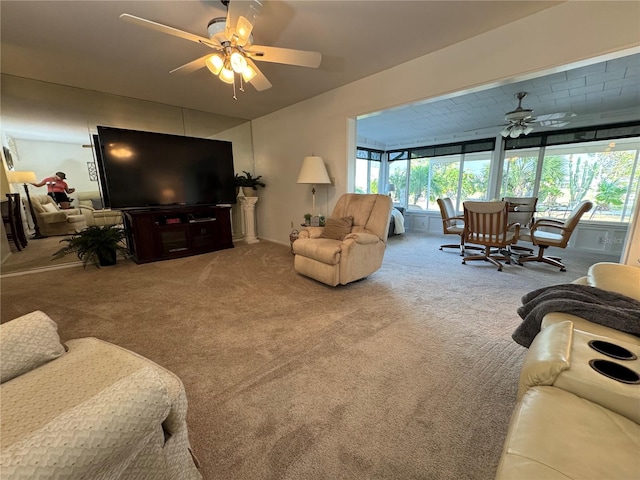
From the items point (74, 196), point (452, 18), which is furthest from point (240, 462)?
point (74, 196)

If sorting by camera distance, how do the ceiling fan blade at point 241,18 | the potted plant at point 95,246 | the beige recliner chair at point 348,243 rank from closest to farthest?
the ceiling fan blade at point 241,18, the beige recliner chair at point 348,243, the potted plant at point 95,246

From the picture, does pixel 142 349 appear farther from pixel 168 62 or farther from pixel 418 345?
pixel 168 62

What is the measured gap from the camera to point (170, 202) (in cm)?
402

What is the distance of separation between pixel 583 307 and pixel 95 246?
4.88 m

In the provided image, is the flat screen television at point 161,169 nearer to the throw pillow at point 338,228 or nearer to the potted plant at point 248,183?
the potted plant at point 248,183

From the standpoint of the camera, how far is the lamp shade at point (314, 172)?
3.63m

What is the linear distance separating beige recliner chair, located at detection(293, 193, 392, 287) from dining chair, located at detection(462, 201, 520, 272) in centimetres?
144

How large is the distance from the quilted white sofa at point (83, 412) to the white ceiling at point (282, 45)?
2425mm

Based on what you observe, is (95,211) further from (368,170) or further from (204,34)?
(368,170)

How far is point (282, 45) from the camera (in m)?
2.54

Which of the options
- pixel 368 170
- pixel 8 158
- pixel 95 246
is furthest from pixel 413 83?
pixel 8 158

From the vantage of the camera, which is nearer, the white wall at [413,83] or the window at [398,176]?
the white wall at [413,83]

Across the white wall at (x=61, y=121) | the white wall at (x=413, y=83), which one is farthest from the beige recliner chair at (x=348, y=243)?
the white wall at (x=61, y=121)

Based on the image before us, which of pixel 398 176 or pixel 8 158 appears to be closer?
pixel 8 158
